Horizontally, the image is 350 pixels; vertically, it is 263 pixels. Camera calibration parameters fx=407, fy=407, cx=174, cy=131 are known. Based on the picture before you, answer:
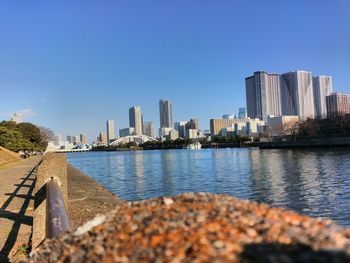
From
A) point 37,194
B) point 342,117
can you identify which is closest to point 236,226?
point 37,194

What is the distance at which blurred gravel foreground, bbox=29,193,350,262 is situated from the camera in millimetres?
2287

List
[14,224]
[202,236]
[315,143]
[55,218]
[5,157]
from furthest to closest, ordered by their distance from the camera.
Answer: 1. [315,143]
2. [5,157]
3. [14,224]
4. [55,218]
5. [202,236]

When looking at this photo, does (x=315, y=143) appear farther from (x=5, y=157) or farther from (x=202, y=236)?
(x=202, y=236)

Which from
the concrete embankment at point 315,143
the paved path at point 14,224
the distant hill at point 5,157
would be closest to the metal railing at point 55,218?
the paved path at point 14,224

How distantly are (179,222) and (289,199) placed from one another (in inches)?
789

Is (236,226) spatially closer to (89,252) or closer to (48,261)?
(89,252)

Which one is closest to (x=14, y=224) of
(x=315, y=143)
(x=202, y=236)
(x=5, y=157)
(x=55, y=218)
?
(x=55, y=218)

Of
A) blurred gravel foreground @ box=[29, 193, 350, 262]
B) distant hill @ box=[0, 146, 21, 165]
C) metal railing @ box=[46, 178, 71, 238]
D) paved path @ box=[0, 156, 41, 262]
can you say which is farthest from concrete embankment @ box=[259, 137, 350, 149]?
blurred gravel foreground @ box=[29, 193, 350, 262]

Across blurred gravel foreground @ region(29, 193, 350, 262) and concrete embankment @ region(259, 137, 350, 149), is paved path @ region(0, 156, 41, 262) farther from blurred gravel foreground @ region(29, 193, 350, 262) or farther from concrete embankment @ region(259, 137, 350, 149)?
concrete embankment @ region(259, 137, 350, 149)

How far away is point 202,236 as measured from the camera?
258cm

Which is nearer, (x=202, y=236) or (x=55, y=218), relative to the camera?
(x=202, y=236)

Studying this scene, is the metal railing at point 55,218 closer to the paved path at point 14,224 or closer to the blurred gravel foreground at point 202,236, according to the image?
the blurred gravel foreground at point 202,236

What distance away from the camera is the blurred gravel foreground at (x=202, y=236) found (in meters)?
2.29

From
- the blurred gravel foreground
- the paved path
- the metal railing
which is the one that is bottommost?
the paved path
